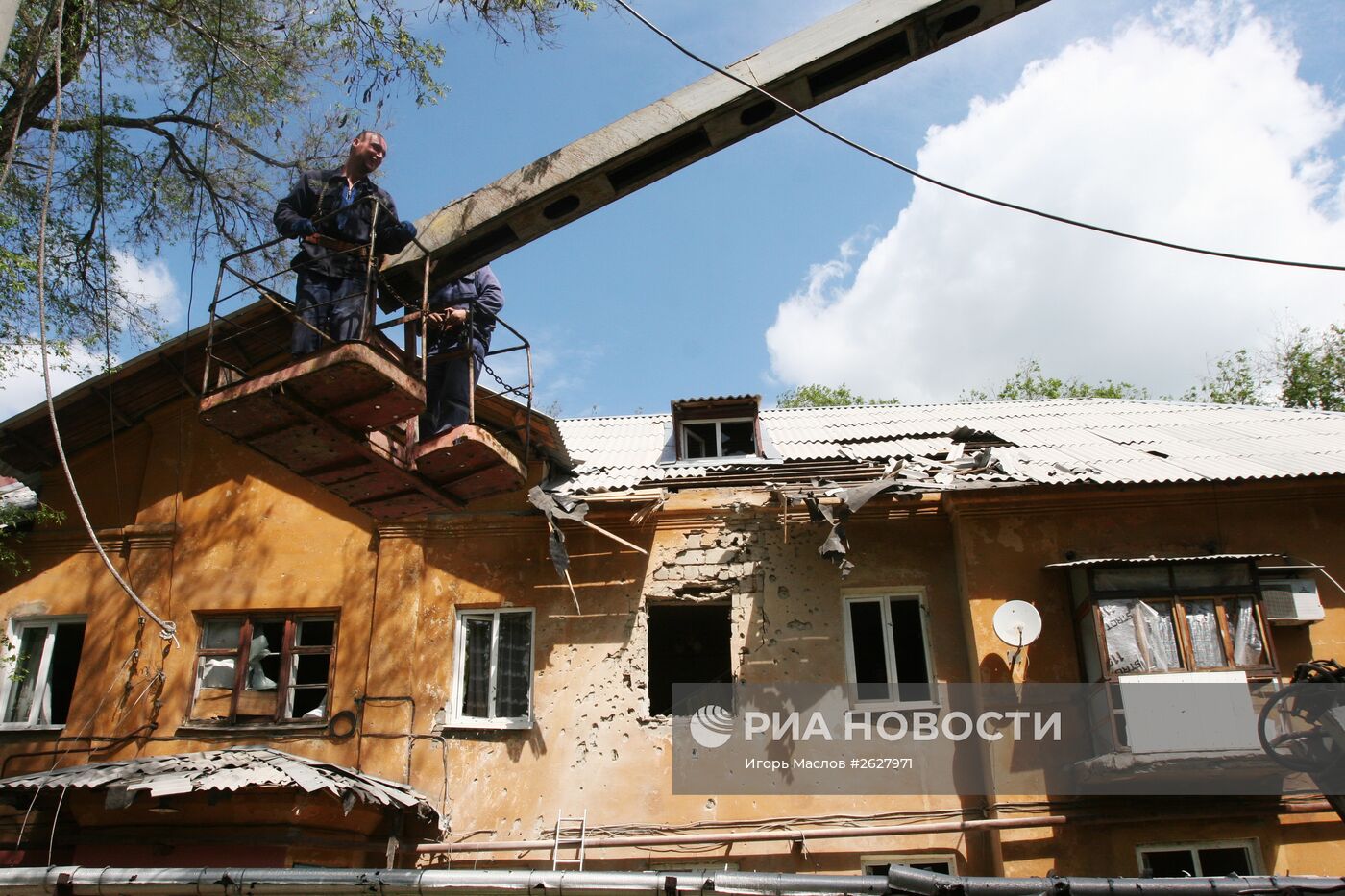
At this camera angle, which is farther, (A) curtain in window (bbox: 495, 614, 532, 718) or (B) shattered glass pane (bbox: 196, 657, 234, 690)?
(B) shattered glass pane (bbox: 196, 657, 234, 690)

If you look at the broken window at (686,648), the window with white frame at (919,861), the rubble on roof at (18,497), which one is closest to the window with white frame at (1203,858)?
the window with white frame at (919,861)

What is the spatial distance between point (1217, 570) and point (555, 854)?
7254 mm

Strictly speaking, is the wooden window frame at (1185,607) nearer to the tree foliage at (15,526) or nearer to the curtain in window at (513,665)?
the curtain in window at (513,665)

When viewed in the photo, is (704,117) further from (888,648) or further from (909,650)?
→ (909,650)

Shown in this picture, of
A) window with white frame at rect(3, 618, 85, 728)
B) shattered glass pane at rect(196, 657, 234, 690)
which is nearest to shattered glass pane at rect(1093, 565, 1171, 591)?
shattered glass pane at rect(196, 657, 234, 690)

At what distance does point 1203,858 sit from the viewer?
1098cm

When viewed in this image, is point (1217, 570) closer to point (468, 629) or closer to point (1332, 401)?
point (468, 629)

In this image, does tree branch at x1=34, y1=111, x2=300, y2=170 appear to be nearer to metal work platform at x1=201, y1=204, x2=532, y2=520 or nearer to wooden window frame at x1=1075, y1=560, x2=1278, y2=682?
metal work platform at x1=201, y1=204, x2=532, y2=520

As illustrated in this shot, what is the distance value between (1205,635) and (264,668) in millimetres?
10004

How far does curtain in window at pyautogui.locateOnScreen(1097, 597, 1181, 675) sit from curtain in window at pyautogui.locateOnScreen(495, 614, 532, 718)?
19.8ft

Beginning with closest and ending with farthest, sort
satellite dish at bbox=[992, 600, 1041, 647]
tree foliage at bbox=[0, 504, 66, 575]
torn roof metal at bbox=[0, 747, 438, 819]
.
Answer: torn roof metal at bbox=[0, 747, 438, 819]
satellite dish at bbox=[992, 600, 1041, 647]
tree foliage at bbox=[0, 504, 66, 575]

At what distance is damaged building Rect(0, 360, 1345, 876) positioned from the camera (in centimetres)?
1094

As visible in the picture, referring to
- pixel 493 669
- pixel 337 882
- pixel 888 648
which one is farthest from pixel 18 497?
pixel 888 648

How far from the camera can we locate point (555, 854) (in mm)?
11211
